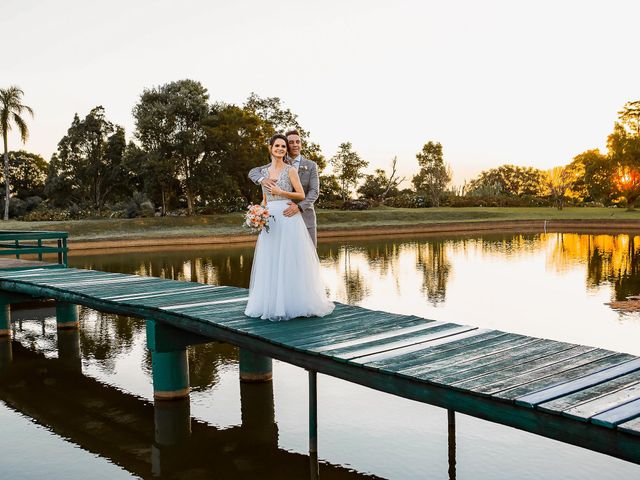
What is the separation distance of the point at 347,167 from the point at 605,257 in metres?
34.7

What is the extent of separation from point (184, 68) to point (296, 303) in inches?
1592

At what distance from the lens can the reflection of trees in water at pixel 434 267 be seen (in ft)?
56.0

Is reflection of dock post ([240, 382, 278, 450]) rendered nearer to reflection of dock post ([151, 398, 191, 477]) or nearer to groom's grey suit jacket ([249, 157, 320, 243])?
reflection of dock post ([151, 398, 191, 477])

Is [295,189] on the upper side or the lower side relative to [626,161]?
lower

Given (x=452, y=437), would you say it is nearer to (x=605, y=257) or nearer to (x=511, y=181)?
(x=605, y=257)

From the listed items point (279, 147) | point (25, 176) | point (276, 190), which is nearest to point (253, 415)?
point (276, 190)

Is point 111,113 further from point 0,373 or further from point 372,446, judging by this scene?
point 372,446

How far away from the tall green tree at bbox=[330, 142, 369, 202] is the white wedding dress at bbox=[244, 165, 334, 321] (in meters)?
49.8

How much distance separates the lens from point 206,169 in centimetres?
4466

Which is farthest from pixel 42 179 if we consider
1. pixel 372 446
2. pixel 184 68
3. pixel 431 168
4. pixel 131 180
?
pixel 372 446

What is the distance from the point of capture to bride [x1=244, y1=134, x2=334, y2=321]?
7812mm

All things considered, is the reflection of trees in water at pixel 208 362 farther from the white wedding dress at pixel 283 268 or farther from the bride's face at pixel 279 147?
the bride's face at pixel 279 147

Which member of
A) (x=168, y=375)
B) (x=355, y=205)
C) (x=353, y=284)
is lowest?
(x=353, y=284)

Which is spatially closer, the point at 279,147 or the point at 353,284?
the point at 279,147
